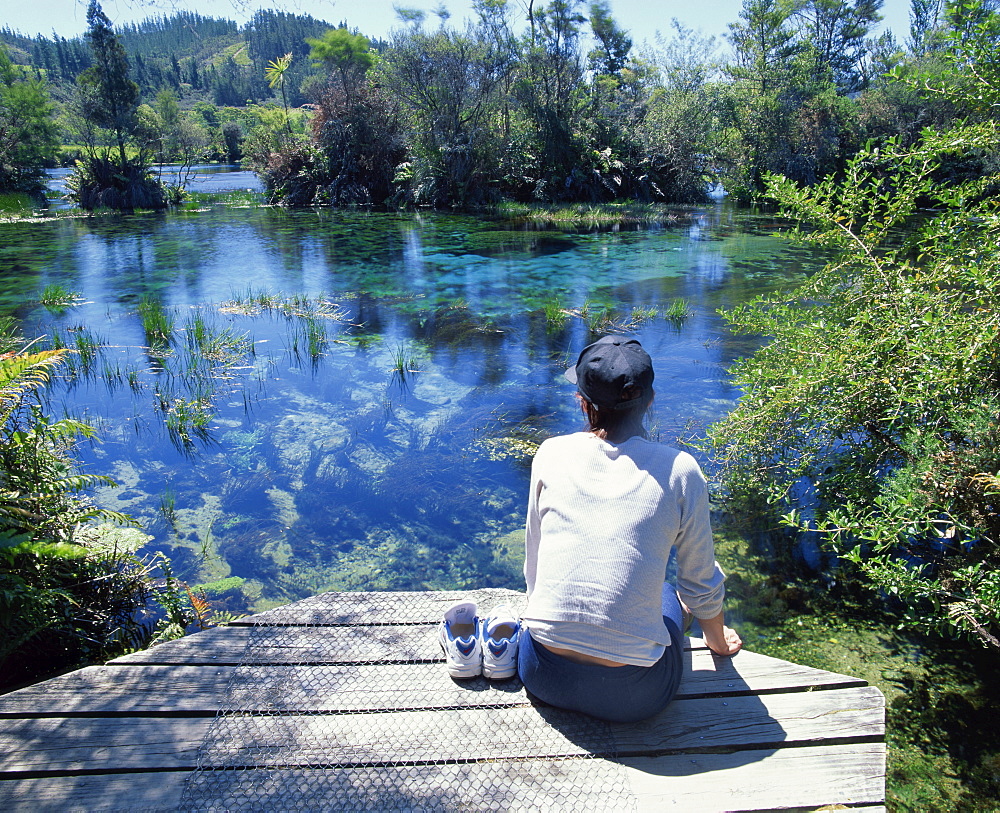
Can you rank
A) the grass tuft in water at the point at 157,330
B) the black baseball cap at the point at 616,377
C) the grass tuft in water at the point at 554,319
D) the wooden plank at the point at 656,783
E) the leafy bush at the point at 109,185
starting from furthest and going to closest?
the leafy bush at the point at 109,185, the grass tuft in water at the point at 554,319, the grass tuft in water at the point at 157,330, the black baseball cap at the point at 616,377, the wooden plank at the point at 656,783

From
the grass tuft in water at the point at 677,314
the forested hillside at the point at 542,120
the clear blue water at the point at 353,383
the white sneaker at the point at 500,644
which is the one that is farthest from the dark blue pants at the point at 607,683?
the forested hillside at the point at 542,120

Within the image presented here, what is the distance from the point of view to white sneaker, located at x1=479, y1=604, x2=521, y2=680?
2424mm

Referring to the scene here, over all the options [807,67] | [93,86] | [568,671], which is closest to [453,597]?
[568,671]

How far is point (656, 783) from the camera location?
6.56 ft

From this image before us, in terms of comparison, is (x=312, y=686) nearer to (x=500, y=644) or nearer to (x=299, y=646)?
(x=299, y=646)

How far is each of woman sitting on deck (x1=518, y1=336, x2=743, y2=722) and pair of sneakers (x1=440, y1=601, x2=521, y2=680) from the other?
7.9 inches

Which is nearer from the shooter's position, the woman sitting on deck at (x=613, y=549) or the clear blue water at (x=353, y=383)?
the woman sitting on deck at (x=613, y=549)

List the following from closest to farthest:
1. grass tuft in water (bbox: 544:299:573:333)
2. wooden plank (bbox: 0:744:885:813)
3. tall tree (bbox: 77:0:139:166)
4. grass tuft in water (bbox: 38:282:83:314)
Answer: wooden plank (bbox: 0:744:885:813)
grass tuft in water (bbox: 544:299:573:333)
grass tuft in water (bbox: 38:282:83:314)
tall tree (bbox: 77:0:139:166)

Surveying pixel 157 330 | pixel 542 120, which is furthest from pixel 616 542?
pixel 542 120

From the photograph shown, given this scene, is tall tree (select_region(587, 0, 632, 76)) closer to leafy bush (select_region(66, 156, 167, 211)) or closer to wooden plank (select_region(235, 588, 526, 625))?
leafy bush (select_region(66, 156, 167, 211))

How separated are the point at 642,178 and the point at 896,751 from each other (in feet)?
84.4

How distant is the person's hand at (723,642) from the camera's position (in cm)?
246

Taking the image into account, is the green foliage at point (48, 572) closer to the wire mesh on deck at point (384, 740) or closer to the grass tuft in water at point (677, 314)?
the wire mesh on deck at point (384, 740)

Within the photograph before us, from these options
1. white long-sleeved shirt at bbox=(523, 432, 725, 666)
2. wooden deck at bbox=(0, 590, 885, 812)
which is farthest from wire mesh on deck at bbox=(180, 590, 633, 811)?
white long-sleeved shirt at bbox=(523, 432, 725, 666)
